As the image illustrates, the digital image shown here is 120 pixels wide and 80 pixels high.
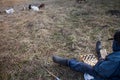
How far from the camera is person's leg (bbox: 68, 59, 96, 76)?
3.42 metres

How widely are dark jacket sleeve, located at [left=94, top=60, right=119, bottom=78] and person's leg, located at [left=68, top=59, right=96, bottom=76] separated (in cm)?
29

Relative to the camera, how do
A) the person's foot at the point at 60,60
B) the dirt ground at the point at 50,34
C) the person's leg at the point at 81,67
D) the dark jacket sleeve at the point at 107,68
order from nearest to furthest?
the dark jacket sleeve at the point at 107,68 < the person's leg at the point at 81,67 < the person's foot at the point at 60,60 < the dirt ground at the point at 50,34

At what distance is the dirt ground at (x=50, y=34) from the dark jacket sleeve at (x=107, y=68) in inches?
28.3

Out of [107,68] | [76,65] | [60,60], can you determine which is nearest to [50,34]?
[60,60]

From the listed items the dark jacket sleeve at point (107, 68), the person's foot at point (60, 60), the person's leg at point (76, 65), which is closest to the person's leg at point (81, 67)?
the person's leg at point (76, 65)

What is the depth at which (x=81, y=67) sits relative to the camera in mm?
3582

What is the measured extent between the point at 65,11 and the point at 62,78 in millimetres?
3433

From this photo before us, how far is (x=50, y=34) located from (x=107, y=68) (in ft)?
8.44

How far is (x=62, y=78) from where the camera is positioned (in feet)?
12.2

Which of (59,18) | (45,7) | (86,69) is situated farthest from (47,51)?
(45,7)

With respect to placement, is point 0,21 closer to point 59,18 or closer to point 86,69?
point 59,18

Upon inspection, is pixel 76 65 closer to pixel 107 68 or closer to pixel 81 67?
pixel 81 67

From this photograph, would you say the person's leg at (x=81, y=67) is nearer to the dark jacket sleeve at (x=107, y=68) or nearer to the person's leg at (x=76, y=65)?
the person's leg at (x=76, y=65)

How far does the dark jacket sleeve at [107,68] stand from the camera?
2.87 metres
